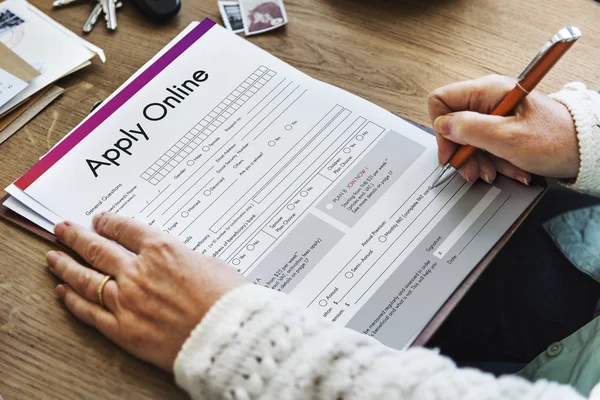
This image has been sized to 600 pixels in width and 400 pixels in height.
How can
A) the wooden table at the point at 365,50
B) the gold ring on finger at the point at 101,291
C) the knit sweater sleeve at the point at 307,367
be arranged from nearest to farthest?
the knit sweater sleeve at the point at 307,367 → the gold ring on finger at the point at 101,291 → the wooden table at the point at 365,50

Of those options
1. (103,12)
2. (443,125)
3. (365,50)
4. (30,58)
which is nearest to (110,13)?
(103,12)

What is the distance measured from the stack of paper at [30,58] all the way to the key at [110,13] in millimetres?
43

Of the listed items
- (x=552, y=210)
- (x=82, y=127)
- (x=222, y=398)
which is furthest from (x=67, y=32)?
(x=552, y=210)

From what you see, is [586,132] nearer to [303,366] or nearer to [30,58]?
[303,366]

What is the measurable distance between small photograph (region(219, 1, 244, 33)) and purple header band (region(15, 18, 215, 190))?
3 cm

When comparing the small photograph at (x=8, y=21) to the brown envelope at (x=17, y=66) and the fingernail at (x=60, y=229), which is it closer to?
the brown envelope at (x=17, y=66)

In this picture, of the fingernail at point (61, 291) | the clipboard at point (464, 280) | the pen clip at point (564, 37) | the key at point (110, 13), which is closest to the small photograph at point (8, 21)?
the key at point (110, 13)

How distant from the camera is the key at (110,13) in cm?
79

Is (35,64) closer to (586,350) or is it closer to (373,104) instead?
(373,104)

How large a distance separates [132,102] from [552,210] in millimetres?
626

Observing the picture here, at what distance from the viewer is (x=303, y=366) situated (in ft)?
1.63

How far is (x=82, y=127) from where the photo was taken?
707mm

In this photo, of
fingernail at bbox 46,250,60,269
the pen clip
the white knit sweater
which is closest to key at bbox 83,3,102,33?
fingernail at bbox 46,250,60,269

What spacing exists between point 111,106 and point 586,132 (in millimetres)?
565
